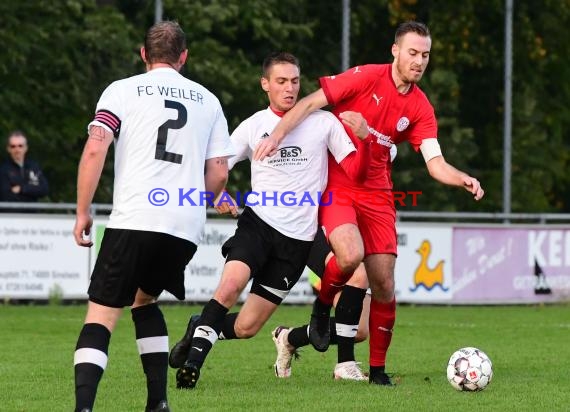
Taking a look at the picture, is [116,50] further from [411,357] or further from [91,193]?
[91,193]

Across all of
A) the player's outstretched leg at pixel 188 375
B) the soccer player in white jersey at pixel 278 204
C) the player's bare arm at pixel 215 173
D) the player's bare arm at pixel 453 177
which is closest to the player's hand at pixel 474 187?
the player's bare arm at pixel 453 177

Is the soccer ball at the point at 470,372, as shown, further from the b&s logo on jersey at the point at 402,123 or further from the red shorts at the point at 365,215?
the b&s logo on jersey at the point at 402,123

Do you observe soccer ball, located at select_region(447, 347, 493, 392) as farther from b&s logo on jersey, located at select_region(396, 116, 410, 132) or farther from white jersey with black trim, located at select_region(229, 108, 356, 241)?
b&s logo on jersey, located at select_region(396, 116, 410, 132)

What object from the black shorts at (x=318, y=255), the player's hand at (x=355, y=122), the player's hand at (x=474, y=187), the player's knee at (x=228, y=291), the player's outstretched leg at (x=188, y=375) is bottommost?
the player's outstretched leg at (x=188, y=375)

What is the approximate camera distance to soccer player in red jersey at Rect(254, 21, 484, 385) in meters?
8.95

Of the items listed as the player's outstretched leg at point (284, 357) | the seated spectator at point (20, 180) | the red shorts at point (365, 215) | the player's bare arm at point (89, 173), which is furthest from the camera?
the seated spectator at point (20, 180)

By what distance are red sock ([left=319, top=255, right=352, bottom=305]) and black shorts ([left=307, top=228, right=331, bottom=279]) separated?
371mm

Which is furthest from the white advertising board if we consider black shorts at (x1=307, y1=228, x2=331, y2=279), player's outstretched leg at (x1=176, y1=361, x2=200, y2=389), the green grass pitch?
player's outstretched leg at (x1=176, y1=361, x2=200, y2=389)

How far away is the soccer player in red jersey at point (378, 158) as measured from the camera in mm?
8953

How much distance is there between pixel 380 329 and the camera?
30.1 feet

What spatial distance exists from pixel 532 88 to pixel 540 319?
8.52 m

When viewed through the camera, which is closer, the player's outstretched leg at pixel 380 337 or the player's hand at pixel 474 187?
the player's hand at pixel 474 187

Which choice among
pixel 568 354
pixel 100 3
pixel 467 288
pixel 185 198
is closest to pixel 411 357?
pixel 568 354

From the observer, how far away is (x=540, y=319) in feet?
53.2
